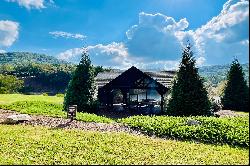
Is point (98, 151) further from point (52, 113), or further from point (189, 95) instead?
point (189, 95)

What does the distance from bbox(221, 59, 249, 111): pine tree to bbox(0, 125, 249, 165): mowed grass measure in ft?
118

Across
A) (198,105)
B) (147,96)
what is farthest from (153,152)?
(147,96)

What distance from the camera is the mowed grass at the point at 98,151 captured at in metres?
14.5

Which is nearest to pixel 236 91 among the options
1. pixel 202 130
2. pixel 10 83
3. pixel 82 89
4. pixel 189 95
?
pixel 189 95

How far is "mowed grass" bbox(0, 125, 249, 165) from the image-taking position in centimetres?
Answer: 1448

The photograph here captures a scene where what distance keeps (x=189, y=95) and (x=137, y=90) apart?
12.5m

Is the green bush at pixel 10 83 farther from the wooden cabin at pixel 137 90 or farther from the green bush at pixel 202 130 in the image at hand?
the green bush at pixel 202 130

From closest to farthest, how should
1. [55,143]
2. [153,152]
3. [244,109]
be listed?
1. [153,152]
2. [55,143]
3. [244,109]

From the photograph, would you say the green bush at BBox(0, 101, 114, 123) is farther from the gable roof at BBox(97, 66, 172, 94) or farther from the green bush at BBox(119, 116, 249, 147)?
the gable roof at BBox(97, 66, 172, 94)

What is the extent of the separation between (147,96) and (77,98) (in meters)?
10.3

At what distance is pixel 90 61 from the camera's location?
40781mm

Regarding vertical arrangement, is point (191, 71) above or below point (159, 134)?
above

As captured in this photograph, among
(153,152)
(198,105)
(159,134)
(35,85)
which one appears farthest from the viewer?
(35,85)

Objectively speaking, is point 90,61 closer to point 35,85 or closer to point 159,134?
point 159,134
